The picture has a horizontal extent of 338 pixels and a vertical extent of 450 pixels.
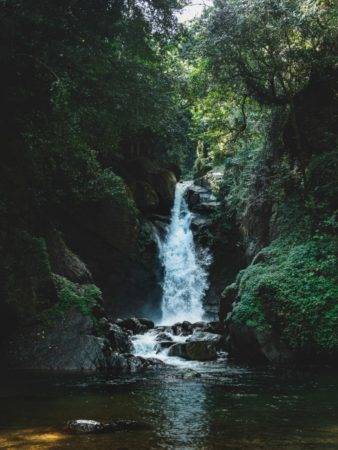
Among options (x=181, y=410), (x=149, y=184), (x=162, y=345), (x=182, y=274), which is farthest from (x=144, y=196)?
(x=181, y=410)

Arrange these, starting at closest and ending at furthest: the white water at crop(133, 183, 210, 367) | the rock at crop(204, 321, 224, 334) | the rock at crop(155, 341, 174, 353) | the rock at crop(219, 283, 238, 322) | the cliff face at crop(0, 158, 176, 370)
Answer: the cliff face at crop(0, 158, 176, 370)
the rock at crop(155, 341, 174, 353)
the rock at crop(219, 283, 238, 322)
the rock at crop(204, 321, 224, 334)
the white water at crop(133, 183, 210, 367)

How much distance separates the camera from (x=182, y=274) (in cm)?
2322

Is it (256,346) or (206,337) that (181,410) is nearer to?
(256,346)

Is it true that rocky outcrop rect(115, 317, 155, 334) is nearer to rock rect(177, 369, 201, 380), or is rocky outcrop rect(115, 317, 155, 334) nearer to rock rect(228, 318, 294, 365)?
rock rect(228, 318, 294, 365)

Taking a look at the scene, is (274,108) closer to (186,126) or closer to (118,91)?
(118,91)

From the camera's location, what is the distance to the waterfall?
21984mm

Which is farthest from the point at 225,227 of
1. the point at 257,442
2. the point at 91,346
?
the point at 257,442

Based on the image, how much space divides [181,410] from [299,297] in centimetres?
611

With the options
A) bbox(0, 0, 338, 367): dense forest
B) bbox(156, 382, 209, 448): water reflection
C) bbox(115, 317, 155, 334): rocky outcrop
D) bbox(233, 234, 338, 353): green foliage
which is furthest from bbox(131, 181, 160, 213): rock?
bbox(156, 382, 209, 448): water reflection

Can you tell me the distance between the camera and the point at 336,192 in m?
13.6

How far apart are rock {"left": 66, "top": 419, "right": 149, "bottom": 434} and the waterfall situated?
15937 millimetres

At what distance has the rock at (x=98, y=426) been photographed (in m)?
5.10

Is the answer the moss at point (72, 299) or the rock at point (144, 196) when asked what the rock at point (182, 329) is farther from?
the rock at point (144, 196)

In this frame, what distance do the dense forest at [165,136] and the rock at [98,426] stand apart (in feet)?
18.5
